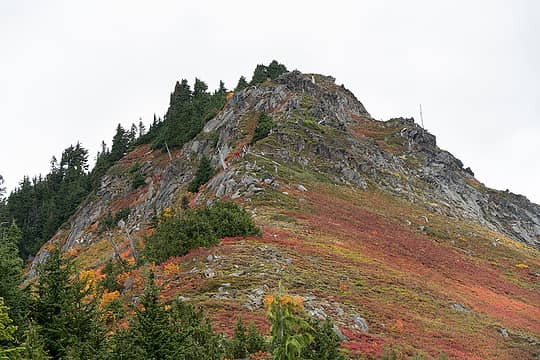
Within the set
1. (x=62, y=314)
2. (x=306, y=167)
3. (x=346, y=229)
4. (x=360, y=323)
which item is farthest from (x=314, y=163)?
(x=62, y=314)

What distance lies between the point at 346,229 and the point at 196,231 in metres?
13.9

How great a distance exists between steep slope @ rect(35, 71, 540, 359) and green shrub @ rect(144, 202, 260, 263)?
114 centimetres

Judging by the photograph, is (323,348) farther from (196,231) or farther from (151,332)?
(196,231)

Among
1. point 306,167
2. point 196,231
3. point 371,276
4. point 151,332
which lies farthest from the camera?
point 306,167

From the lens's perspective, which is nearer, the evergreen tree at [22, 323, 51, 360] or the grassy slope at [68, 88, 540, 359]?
the evergreen tree at [22, 323, 51, 360]

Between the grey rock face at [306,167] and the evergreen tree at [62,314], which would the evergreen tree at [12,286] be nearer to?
the evergreen tree at [62,314]

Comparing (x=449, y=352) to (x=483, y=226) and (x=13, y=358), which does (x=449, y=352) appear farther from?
(x=483, y=226)

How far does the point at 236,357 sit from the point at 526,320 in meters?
21.7

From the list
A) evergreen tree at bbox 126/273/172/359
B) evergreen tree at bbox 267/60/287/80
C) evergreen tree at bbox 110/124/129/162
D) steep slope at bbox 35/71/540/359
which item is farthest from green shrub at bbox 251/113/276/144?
evergreen tree at bbox 126/273/172/359

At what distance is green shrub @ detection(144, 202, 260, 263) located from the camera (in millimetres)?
28781

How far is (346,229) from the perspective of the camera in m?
38.6

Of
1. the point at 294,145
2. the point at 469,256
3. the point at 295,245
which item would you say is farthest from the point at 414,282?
the point at 294,145

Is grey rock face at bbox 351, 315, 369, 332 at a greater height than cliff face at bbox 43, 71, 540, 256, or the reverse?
cliff face at bbox 43, 71, 540, 256

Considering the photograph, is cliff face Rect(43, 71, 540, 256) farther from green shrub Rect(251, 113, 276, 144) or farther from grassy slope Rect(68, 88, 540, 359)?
grassy slope Rect(68, 88, 540, 359)
